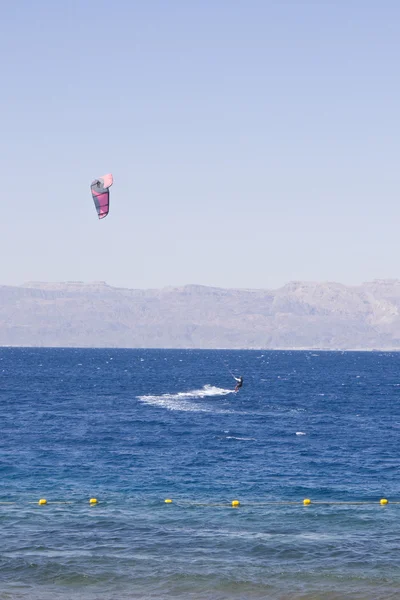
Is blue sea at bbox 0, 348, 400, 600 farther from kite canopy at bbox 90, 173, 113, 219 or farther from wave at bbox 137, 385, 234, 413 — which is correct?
kite canopy at bbox 90, 173, 113, 219

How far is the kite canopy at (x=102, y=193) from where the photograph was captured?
55.3 m

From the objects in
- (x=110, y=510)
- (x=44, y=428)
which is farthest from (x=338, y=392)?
(x=110, y=510)

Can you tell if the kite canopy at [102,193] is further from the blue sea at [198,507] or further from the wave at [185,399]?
the wave at [185,399]

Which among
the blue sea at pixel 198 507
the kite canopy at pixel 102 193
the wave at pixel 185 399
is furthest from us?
the wave at pixel 185 399

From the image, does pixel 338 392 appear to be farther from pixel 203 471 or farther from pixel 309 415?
pixel 203 471

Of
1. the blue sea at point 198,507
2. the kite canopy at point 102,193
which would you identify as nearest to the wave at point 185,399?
the blue sea at point 198,507

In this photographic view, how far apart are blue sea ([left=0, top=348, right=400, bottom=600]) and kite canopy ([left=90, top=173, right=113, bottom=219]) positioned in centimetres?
1861

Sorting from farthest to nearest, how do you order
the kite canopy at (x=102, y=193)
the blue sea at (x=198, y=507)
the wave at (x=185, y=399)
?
the wave at (x=185, y=399) → the kite canopy at (x=102, y=193) → the blue sea at (x=198, y=507)

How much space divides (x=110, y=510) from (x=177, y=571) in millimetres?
11787

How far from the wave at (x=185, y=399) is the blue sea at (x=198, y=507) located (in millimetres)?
9445

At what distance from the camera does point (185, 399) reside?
5084 inches

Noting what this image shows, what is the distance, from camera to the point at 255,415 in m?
107

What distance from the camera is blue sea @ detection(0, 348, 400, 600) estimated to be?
3728 cm

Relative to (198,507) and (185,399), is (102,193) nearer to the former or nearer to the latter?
(198,507)
